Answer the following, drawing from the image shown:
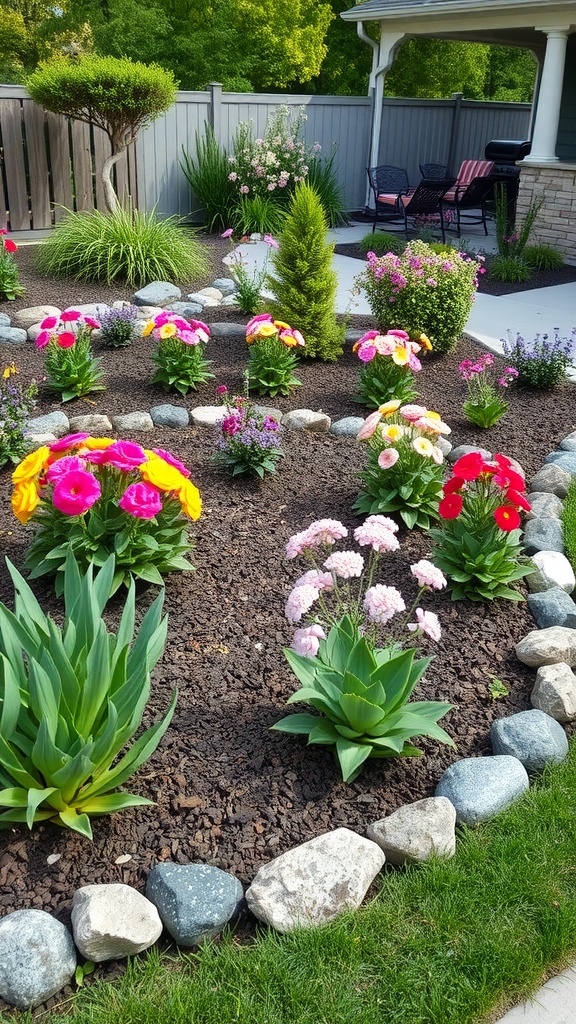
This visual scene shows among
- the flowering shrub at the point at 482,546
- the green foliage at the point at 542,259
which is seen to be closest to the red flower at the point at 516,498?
the flowering shrub at the point at 482,546

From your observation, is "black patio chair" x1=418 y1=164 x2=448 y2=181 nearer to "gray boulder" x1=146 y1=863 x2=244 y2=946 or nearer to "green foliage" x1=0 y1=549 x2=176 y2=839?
"green foliage" x1=0 y1=549 x2=176 y2=839

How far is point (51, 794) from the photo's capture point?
7.78 ft

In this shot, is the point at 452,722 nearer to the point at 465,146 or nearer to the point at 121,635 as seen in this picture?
the point at 121,635

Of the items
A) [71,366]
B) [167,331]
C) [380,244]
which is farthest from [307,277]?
[380,244]

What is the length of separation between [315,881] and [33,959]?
712mm

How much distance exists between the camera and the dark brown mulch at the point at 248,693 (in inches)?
98.0

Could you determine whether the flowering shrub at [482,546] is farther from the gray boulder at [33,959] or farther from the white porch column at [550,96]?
the white porch column at [550,96]

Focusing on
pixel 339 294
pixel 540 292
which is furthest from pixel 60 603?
pixel 540 292

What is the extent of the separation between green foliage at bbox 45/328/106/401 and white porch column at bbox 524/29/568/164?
749cm

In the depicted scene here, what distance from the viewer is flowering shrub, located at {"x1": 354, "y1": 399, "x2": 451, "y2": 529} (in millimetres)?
4145

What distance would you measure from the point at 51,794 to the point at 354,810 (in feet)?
2.90

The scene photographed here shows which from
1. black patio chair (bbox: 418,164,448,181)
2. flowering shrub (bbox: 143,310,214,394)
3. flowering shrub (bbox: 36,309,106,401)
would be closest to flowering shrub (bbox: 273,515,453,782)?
flowering shrub (bbox: 143,310,214,394)

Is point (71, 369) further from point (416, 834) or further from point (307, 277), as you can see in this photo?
point (416, 834)

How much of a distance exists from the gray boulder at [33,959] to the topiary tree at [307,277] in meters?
4.93
